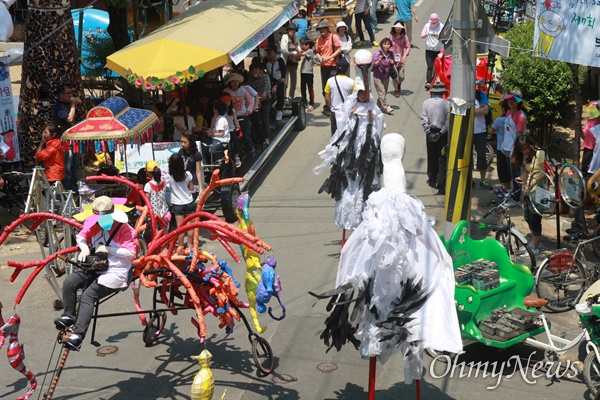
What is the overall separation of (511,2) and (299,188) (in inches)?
187

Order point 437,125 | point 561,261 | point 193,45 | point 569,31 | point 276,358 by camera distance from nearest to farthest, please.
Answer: point 276,358 < point 561,261 < point 569,31 < point 193,45 < point 437,125

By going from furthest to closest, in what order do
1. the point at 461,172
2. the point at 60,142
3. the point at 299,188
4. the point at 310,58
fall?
Result: the point at 310,58 < the point at 299,188 < the point at 60,142 < the point at 461,172

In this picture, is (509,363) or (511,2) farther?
(511,2)

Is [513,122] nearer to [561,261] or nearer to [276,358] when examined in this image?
[561,261]

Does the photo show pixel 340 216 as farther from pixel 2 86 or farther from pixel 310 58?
pixel 310 58

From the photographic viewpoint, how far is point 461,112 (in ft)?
33.9

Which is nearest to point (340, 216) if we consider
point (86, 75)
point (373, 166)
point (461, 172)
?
point (373, 166)

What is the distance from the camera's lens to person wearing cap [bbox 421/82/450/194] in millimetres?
14734

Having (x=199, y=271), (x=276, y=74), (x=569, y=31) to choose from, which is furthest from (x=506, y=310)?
(x=276, y=74)

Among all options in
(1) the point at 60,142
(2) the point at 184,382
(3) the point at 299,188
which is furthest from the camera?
(3) the point at 299,188

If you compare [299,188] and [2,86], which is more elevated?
[2,86]

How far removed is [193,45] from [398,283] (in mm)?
7622

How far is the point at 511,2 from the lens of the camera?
14156mm

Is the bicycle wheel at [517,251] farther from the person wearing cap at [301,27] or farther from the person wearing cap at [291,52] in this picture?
the person wearing cap at [301,27]
